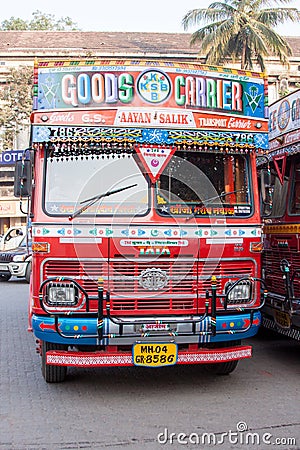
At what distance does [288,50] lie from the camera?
28.2 m

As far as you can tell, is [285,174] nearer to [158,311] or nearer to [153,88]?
[153,88]

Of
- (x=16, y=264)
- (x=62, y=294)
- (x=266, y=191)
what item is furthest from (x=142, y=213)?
(x=16, y=264)

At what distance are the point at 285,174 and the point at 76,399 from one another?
13.0 feet

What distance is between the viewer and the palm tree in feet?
88.4

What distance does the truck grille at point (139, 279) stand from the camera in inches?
251

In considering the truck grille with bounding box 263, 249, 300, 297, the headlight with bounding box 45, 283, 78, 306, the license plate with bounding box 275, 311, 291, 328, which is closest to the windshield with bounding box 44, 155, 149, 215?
the headlight with bounding box 45, 283, 78, 306

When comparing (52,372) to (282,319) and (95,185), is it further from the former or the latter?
(282,319)

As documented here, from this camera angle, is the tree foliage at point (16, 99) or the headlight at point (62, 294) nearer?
the headlight at point (62, 294)

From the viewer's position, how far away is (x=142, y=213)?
658 centimetres

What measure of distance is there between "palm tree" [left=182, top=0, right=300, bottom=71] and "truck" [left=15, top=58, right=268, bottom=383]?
68.7ft

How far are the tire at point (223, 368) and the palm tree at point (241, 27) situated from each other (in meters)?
21.2

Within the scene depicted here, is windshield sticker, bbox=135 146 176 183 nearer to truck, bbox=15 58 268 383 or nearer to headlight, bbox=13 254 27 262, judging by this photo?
truck, bbox=15 58 268 383

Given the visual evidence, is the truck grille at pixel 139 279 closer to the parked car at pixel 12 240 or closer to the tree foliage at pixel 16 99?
the parked car at pixel 12 240

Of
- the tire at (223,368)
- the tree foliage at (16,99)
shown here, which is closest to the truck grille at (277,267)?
the tire at (223,368)
